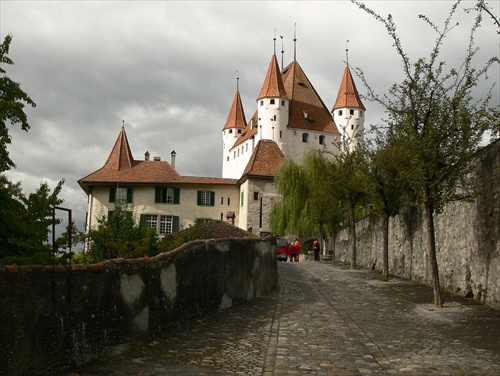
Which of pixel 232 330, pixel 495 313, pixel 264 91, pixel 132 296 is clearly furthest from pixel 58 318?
pixel 264 91

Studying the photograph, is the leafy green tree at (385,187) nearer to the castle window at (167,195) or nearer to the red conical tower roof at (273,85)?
the castle window at (167,195)

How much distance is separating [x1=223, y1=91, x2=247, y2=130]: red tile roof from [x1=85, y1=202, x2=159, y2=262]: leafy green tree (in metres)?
75.7

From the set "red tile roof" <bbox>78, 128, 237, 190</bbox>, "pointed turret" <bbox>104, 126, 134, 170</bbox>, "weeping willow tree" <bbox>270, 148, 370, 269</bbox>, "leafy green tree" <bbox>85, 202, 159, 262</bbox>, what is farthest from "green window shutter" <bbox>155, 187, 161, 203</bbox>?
"leafy green tree" <bbox>85, 202, 159, 262</bbox>

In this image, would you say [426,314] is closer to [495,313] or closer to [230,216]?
[495,313]

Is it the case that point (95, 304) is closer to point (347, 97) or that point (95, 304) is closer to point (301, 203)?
point (301, 203)

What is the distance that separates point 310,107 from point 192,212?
33119 mm

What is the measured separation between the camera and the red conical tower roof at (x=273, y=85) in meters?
75.2

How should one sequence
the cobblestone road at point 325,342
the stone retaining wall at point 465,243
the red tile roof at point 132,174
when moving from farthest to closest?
the red tile roof at point 132,174 → the stone retaining wall at point 465,243 → the cobblestone road at point 325,342

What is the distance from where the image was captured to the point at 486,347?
25.8ft

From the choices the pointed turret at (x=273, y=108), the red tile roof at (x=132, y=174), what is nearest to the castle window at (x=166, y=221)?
the red tile roof at (x=132, y=174)

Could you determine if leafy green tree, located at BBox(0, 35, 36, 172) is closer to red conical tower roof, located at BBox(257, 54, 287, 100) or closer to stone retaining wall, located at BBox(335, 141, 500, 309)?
stone retaining wall, located at BBox(335, 141, 500, 309)

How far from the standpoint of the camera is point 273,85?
248 ft

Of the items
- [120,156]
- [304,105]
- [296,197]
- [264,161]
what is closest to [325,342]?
[296,197]

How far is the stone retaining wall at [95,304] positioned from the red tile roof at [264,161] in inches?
1700
